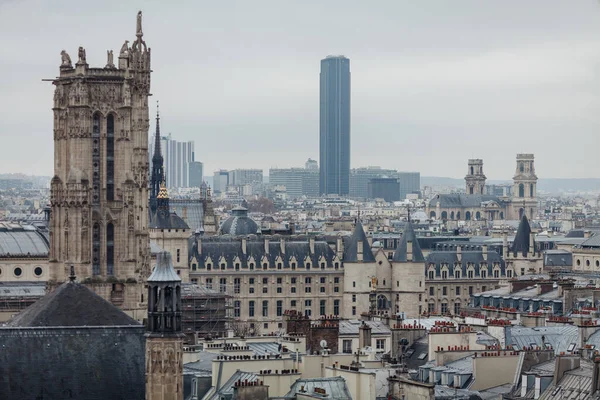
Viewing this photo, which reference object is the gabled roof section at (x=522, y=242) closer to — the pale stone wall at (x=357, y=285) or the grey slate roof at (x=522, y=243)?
the grey slate roof at (x=522, y=243)

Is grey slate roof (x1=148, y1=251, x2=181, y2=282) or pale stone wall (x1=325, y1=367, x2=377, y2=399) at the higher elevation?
grey slate roof (x1=148, y1=251, x2=181, y2=282)

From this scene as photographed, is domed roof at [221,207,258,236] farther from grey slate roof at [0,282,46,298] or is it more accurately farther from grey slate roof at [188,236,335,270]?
grey slate roof at [0,282,46,298]

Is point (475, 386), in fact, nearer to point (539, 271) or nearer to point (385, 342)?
point (385, 342)

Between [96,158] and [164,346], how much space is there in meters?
45.2

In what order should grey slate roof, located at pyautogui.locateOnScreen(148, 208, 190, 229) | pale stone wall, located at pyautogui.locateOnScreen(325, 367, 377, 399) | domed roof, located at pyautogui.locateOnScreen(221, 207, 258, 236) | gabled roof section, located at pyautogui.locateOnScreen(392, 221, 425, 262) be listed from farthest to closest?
domed roof, located at pyautogui.locateOnScreen(221, 207, 258, 236) → gabled roof section, located at pyautogui.locateOnScreen(392, 221, 425, 262) → grey slate roof, located at pyautogui.locateOnScreen(148, 208, 190, 229) → pale stone wall, located at pyautogui.locateOnScreen(325, 367, 377, 399)

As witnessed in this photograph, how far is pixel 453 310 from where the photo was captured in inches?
6983

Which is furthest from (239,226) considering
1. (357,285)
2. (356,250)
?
(357,285)

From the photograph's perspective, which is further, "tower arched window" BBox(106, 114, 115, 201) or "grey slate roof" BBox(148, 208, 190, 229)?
"grey slate roof" BBox(148, 208, 190, 229)

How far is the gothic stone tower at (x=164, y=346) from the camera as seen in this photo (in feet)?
226

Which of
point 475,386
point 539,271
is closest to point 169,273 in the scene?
point 475,386

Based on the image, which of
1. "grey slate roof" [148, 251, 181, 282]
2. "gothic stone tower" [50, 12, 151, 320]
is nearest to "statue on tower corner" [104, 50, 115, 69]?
"gothic stone tower" [50, 12, 151, 320]

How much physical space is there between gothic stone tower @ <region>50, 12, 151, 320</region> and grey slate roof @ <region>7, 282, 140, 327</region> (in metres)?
21.8

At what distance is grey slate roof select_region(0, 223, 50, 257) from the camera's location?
12900 cm

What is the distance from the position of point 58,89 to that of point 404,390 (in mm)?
47497
